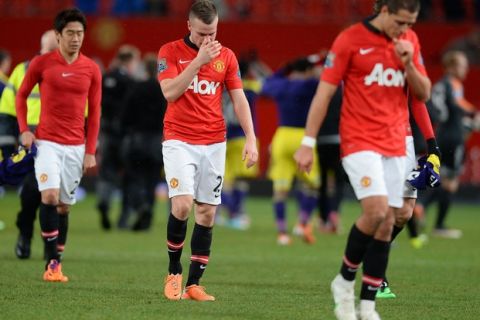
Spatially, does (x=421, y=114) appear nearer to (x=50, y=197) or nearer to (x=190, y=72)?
(x=190, y=72)

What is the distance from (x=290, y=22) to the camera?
2777cm

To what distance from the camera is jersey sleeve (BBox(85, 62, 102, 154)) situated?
10750mm

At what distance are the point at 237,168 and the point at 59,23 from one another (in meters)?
8.56

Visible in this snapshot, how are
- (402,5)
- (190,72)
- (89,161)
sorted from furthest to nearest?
(89,161) → (190,72) → (402,5)

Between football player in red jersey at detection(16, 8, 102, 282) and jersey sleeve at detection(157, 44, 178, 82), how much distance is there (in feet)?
5.48

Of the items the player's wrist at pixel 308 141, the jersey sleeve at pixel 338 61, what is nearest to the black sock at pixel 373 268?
the player's wrist at pixel 308 141

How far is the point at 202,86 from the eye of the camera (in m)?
9.09

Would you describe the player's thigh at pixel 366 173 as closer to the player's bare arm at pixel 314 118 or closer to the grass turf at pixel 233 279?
the player's bare arm at pixel 314 118

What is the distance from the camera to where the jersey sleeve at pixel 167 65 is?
8961 mm

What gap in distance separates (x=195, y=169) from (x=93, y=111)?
198 centimetres

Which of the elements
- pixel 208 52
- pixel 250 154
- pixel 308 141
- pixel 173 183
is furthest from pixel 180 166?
pixel 308 141

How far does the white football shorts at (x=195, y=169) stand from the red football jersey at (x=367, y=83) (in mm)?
1616

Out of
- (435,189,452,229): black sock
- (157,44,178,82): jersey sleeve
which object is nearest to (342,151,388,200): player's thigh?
(157,44,178,82): jersey sleeve

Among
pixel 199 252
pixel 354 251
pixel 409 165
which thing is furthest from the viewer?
pixel 199 252
